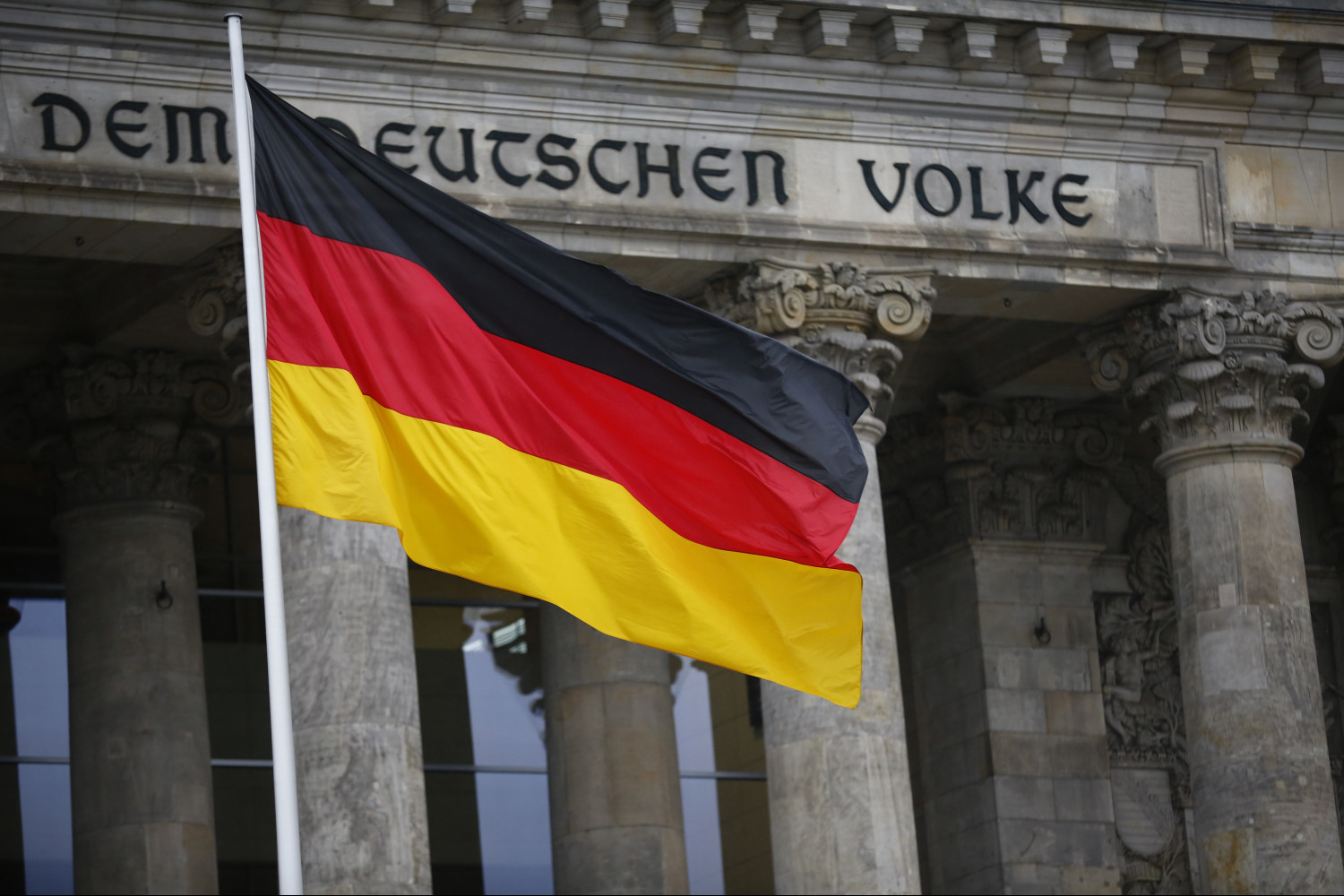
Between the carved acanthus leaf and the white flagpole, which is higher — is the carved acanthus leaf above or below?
above

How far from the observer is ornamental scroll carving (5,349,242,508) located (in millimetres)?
28922

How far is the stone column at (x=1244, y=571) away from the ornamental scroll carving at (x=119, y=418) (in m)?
9.69

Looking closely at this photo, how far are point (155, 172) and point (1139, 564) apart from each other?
14.5 metres

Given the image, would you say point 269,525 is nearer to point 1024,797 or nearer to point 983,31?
point 983,31

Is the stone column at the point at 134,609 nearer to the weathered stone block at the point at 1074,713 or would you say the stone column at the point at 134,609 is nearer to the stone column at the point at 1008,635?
the stone column at the point at 1008,635

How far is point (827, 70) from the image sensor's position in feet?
88.7

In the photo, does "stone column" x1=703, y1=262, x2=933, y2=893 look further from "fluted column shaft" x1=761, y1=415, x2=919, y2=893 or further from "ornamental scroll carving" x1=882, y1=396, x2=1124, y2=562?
"ornamental scroll carving" x1=882, y1=396, x2=1124, y2=562

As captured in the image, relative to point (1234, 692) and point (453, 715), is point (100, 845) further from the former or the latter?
point (1234, 692)

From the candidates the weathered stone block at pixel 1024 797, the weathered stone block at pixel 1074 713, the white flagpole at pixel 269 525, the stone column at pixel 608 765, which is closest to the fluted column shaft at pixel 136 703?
the stone column at pixel 608 765

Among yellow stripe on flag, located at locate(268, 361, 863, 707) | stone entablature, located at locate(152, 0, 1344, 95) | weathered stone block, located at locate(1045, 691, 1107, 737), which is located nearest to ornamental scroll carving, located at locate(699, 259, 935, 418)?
stone entablature, located at locate(152, 0, 1344, 95)

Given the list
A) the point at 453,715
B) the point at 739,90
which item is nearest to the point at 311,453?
the point at 739,90

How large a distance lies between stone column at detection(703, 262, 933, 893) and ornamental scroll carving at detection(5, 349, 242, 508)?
19.1ft

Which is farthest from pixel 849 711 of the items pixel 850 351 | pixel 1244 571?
pixel 1244 571

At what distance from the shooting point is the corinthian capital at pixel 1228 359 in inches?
1107
